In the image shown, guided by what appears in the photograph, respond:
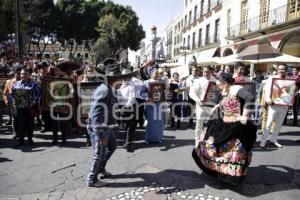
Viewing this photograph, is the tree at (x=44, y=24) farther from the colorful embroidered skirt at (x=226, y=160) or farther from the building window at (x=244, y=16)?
the colorful embroidered skirt at (x=226, y=160)

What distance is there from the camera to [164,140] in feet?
25.3

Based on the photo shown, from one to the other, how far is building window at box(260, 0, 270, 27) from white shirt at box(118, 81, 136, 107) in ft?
56.7

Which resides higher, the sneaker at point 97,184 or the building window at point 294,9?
the building window at point 294,9

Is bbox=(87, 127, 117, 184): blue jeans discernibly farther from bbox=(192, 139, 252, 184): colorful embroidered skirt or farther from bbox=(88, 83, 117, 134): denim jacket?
bbox=(192, 139, 252, 184): colorful embroidered skirt

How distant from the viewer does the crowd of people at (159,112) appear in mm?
4609

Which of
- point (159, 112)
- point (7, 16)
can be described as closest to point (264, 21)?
point (7, 16)

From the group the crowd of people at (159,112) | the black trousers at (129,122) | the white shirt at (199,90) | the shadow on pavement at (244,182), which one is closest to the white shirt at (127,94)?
the crowd of people at (159,112)

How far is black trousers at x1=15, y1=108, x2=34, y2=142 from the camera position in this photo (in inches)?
272

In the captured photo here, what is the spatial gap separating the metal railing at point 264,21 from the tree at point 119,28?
551 inches

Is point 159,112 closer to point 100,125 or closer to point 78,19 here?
point 100,125

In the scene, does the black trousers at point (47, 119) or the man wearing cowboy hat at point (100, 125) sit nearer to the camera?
the man wearing cowboy hat at point (100, 125)

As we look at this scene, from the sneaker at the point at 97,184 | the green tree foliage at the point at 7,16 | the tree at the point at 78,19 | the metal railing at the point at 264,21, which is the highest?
the tree at the point at 78,19

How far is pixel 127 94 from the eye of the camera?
6715mm

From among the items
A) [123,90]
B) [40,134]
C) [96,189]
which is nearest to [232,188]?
[96,189]
